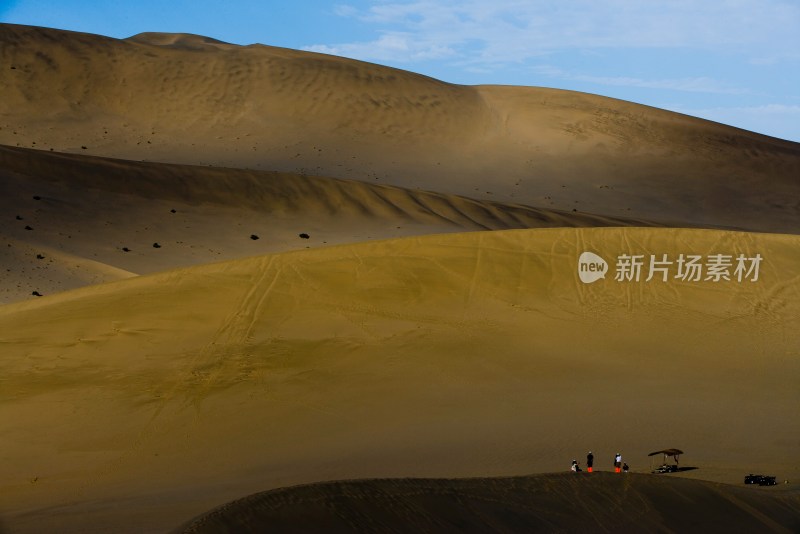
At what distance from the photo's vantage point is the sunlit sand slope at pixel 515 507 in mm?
8711

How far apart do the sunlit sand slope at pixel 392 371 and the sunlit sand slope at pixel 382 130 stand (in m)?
27.3

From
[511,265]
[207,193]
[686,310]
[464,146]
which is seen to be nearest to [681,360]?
[686,310]

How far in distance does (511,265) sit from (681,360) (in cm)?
450

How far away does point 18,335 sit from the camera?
1945cm

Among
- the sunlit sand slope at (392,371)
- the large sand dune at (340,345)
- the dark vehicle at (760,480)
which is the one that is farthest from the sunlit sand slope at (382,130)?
the dark vehicle at (760,480)

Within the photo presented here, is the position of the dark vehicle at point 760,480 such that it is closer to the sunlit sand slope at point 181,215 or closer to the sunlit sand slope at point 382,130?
the sunlit sand slope at point 181,215

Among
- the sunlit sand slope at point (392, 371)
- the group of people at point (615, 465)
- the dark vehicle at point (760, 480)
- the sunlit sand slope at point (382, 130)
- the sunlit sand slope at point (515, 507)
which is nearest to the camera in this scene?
the sunlit sand slope at point (515, 507)

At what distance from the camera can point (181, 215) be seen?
3875 centimetres

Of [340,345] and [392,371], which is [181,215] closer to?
[340,345]

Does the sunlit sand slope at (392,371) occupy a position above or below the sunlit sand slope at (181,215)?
below

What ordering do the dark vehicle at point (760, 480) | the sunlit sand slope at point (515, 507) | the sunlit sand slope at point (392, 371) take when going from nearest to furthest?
the sunlit sand slope at point (515, 507) < the dark vehicle at point (760, 480) < the sunlit sand slope at point (392, 371)

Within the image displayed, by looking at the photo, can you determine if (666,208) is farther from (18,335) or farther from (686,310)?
(18,335)

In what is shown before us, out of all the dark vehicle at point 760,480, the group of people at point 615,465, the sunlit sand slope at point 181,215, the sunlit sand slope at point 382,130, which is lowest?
the group of people at point 615,465

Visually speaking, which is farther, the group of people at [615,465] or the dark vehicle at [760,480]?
the group of people at [615,465]
